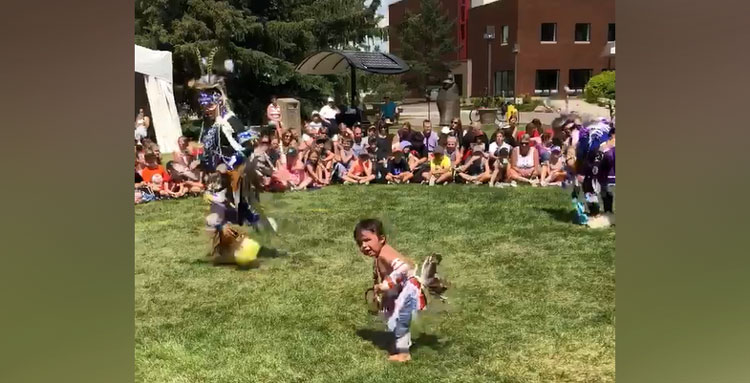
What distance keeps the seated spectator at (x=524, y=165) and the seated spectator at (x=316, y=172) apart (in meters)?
1.75

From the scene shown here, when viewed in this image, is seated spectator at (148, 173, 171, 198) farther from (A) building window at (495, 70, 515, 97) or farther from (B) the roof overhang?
(A) building window at (495, 70, 515, 97)

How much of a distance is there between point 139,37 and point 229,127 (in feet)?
8.44

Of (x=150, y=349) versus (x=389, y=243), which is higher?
(x=389, y=243)

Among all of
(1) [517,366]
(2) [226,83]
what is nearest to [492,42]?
(2) [226,83]

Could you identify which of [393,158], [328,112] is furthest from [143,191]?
[393,158]

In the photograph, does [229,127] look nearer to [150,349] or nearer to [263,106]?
[263,106]

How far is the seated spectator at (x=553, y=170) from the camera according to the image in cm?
699

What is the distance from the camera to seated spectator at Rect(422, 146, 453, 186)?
7480 mm

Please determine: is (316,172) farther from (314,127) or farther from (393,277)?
(393,277)

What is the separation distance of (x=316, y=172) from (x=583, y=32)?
10.1 feet

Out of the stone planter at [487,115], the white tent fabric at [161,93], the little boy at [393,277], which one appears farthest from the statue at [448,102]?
the white tent fabric at [161,93]

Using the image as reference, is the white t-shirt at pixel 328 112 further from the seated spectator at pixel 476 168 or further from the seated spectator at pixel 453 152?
the seated spectator at pixel 476 168
